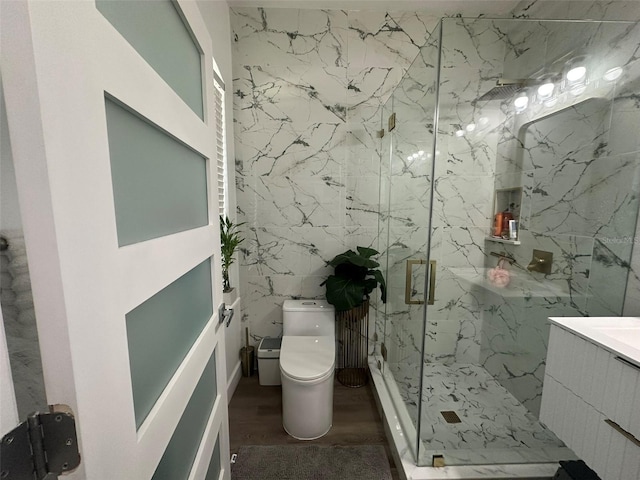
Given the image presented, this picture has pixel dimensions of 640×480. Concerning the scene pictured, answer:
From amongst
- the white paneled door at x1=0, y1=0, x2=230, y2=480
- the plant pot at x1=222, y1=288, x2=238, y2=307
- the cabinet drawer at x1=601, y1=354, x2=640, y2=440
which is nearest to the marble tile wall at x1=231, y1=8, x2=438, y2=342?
the plant pot at x1=222, y1=288, x2=238, y2=307

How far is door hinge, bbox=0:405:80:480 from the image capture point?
12.2 inches

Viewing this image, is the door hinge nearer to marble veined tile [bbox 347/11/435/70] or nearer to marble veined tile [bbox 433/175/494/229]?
marble veined tile [bbox 433/175/494/229]

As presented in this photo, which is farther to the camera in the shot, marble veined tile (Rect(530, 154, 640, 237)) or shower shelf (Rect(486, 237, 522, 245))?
shower shelf (Rect(486, 237, 522, 245))

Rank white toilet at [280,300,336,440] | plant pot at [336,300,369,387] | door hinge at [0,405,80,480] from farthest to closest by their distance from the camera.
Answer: plant pot at [336,300,369,387]
white toilet at [280,300,336,440]
door hinge at [0,405,80,480]

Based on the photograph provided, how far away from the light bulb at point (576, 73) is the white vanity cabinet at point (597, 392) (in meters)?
1.30

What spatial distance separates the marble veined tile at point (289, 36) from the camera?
194 cm

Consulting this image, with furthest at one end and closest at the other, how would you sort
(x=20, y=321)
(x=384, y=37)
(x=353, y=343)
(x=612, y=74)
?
(x=353, y=343), (x=384, y=37), (x=612, y=74), (x=20, y=321)

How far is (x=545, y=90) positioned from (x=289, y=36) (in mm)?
1801

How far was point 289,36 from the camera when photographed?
6.48 feet

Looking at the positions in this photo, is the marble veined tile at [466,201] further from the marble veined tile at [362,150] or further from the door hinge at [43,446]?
the door hinge at [43,446]

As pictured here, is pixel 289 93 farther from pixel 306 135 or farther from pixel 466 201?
pixel 466 201

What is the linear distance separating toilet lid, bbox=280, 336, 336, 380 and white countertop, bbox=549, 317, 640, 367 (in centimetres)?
117

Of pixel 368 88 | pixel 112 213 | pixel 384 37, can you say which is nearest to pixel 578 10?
pixel 384 37

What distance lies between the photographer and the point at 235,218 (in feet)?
6.89
